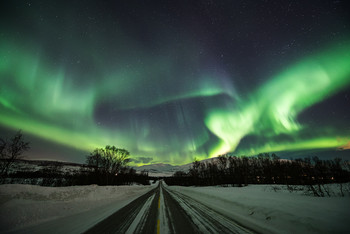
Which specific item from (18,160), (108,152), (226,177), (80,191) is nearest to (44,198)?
(80,191)

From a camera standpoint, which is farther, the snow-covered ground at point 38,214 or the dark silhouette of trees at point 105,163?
the dark silhouette of trees at point 105,163

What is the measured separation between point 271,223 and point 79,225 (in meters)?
8.74

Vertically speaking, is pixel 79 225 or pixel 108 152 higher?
pixel 108 152

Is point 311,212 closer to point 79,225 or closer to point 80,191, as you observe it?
point 79,225

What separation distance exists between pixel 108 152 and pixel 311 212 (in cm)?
5635

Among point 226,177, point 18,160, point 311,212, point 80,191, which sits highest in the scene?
point 18,160

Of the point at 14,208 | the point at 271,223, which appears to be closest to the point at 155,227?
the point at 271,223

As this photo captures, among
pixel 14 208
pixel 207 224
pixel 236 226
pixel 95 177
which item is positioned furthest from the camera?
pixel 95 177

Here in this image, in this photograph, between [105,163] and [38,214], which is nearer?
[38,214]

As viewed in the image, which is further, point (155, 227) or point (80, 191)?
point (80, 191)

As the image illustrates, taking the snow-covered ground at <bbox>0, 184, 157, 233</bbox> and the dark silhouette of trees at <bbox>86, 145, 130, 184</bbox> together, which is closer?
the snow-covered ground at <bbox>0, 184, 157, 233</bbox>

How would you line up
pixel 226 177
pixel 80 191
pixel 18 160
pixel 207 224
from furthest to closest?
pixel 226 177
pixel 18 160
pixel 80 191
pixel 207 224

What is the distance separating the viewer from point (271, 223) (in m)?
5.83

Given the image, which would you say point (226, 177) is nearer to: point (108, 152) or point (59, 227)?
point (108, 152)
